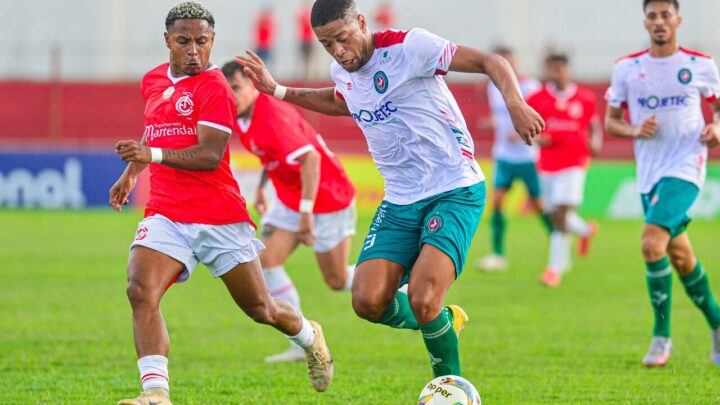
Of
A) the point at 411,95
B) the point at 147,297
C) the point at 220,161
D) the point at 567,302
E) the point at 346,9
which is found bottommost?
the point at 567,302

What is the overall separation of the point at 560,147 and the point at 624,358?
21.1 ft

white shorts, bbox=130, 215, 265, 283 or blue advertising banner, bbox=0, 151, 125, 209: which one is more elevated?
white shorts, bbox=130, 215, 265, 283

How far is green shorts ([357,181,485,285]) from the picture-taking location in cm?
616

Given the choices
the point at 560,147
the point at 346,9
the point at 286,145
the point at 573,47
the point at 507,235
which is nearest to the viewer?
the point at 346,9

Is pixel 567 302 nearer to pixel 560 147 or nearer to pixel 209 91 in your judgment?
pixel 560 147

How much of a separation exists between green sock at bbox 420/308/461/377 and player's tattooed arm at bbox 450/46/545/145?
43.8 inches

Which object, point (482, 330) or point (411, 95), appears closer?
point (411, 95)

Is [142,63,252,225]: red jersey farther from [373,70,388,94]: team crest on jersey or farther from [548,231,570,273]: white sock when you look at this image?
[548,231,570,273]: white sock

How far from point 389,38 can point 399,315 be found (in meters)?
1.60

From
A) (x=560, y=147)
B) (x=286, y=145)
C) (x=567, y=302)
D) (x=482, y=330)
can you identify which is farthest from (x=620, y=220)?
(x=286, y=145)

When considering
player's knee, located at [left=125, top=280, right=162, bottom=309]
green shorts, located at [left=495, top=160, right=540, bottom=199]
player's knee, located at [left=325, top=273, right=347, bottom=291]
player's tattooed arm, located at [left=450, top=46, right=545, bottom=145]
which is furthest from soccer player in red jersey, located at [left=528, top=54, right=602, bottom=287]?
player's knee, located at [left=125, top=280, right=162, bottom=309]

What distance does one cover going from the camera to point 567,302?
11844 millimetres

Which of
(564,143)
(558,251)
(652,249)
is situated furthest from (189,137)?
(564,143)

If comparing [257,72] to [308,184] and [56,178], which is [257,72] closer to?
[308,184]
